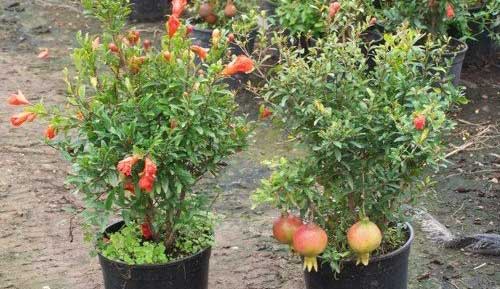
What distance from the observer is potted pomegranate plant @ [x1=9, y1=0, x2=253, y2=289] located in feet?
10.4

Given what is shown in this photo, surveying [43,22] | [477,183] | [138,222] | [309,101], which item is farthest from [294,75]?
[43,22]

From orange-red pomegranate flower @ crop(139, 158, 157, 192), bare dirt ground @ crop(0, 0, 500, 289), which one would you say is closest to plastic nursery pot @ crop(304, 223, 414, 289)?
bare dirt ground @ crop(0, 0, 500, 289)

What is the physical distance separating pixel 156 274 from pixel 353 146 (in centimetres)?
99

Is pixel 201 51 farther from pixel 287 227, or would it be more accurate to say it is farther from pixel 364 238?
pixel 364 238

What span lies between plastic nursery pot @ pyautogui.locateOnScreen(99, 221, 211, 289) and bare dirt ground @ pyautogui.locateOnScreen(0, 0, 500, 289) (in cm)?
54

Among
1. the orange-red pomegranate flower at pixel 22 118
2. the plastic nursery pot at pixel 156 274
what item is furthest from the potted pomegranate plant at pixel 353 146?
the orange-red pomegranate flower at pixel 22 118

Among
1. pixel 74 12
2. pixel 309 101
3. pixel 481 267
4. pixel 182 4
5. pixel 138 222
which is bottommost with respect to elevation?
pixel 74 12

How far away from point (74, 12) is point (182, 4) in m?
6.18

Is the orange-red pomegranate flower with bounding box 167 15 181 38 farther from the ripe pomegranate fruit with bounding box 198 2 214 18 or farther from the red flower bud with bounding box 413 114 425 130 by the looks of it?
the ripe pomegranate fruit with bounding box 198 2 214 18

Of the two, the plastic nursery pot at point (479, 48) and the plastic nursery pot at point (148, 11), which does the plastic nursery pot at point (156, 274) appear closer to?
the plastic nursery pot at point (479, 48)

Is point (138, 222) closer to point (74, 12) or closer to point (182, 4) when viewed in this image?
point (182, 4)

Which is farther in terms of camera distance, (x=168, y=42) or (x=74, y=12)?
(x=74, y=12)

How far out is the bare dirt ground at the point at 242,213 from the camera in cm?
412

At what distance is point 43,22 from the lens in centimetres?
880
